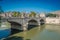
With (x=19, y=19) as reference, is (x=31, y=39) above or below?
below

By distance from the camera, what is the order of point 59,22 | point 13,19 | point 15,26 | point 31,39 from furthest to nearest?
point 59,22, point 15,26, point 13,19, point 31,39

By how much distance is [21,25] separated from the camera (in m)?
15.0

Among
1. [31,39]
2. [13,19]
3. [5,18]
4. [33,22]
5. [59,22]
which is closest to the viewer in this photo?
[31,39]

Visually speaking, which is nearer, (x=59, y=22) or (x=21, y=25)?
(x=21, y=25)

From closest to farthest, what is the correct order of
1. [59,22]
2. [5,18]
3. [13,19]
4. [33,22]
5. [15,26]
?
1. [5,18]
2. [13,19]
3. [15,26]
4. [33,22]
5. [59,22]

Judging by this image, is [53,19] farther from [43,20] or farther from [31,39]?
[31,39]

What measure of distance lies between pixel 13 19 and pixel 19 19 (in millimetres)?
708

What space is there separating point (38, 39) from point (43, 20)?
1758cm

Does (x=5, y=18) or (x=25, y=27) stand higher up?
(x=5, y=18)

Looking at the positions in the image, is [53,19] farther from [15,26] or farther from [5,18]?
[5,18]

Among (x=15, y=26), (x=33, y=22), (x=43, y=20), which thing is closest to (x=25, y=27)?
(x=15, y=26)

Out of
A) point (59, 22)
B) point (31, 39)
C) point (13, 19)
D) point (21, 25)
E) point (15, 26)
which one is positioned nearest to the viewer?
point (31, 39)

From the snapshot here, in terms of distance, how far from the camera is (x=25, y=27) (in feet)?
50.1

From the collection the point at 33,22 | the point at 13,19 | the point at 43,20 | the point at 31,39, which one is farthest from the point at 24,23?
the point at 43,20
